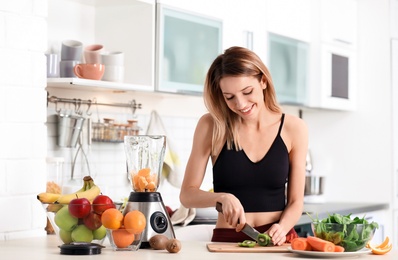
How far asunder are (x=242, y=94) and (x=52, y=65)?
116 centimetres

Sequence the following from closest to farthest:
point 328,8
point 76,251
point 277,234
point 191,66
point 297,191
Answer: point 76,251, point 277,234, point 297,191, point 191,66, point 328,8

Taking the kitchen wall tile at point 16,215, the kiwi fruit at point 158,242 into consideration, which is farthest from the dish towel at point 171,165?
the kiwi fruit at point 158,242

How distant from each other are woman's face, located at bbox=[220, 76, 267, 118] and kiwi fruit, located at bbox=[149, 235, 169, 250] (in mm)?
582

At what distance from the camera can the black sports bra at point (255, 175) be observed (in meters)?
2.92

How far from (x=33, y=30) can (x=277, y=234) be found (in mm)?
1196

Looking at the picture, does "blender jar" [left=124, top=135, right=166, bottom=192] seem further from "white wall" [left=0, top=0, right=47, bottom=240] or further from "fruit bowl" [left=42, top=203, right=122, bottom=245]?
"white wall" [left=0, top=0, right=47, bottom=240]

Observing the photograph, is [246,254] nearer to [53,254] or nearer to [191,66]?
[53,254]

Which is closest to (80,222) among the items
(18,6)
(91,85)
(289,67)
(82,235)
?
(82,235)

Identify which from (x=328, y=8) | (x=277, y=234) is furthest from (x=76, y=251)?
(x=328, y=8)

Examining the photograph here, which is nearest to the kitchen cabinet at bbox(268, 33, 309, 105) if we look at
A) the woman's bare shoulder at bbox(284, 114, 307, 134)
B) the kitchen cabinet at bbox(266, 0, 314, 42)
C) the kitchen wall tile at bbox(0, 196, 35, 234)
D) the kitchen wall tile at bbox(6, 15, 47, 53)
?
the kitchen cabinet at bbox(266, 0, 314, 42)

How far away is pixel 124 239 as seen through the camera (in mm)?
2434

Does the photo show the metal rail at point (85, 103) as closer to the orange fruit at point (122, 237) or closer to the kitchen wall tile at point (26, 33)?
the kitchen wall tile at point (26, 33)

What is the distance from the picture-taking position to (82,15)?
13.0 feet

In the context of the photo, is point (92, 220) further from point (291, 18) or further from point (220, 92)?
point (291, 18)
